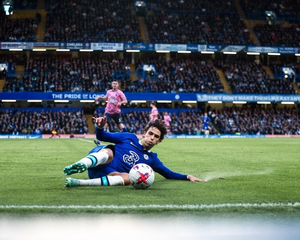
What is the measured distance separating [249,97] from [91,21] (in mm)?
21720

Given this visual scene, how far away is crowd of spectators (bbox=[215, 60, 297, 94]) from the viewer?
5294 centimetres

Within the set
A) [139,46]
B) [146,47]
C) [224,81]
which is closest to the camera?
[139,46]

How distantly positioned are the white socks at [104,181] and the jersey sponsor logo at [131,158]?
378mm

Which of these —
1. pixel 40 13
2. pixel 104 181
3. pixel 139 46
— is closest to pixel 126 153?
pixel 104 181

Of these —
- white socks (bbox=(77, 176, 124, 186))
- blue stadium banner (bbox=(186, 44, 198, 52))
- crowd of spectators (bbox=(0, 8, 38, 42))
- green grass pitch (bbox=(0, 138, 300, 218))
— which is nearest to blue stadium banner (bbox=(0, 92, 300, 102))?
blue stadium banner (bbox=(186, 44, 198, 52))

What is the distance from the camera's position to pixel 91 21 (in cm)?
5612

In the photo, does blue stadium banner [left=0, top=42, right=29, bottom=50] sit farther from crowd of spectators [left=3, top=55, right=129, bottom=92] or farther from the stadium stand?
crowd of spectators [left=3, top=55, right=129, bottom=92]

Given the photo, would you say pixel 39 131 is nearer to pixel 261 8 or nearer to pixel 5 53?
pixel 5 53

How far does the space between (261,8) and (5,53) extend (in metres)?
35.4

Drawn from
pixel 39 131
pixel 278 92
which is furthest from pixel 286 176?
pixel 278 92

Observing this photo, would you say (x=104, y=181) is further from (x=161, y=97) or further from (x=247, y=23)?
(x=247, y=23)

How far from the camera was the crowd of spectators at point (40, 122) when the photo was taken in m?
42.8

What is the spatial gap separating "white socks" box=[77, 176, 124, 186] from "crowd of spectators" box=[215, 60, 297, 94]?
46243 mm

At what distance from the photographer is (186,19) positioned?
59156 mm
